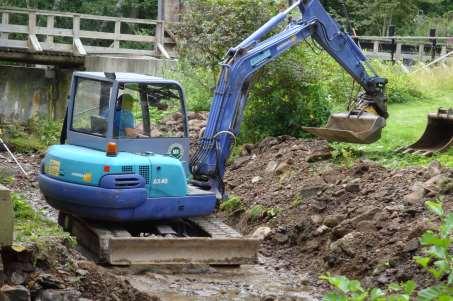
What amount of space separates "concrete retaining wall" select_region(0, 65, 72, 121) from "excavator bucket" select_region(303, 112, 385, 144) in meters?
13.5

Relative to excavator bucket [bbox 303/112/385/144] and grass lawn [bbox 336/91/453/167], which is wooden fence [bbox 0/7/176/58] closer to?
grass lawn [bbox 336/91/453/167]

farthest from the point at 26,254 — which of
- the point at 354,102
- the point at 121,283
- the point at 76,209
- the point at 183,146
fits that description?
the point at 354,102

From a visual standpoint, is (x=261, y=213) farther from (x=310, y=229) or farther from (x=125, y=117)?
(x=125, y=117)

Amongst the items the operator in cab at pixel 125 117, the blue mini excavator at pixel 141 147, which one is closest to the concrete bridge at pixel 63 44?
A: the blue mini excavator at pixel 141 147

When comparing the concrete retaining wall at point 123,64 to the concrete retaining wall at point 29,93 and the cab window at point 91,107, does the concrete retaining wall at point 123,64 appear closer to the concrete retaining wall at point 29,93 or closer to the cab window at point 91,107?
the concrete retaining wall at point 29,93

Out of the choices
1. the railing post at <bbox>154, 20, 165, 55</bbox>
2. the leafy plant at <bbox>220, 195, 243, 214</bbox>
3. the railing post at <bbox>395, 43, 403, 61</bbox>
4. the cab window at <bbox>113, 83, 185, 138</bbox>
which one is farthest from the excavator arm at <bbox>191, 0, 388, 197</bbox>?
the railing post at <bbox>154, 20, 165, 55</bbox>

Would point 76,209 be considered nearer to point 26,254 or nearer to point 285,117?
point 26,254

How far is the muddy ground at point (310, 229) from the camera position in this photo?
35.7 feet

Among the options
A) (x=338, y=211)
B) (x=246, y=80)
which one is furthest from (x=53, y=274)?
(x=246, y=80)

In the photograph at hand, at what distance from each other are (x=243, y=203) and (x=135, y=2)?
3127 cm

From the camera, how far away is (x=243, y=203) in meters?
15.1

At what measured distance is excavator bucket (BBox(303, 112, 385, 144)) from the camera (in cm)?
1485

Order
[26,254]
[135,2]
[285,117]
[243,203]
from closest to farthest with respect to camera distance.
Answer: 1. [26,254]
2. [243,203]
3. [285,117]
4. [135,2]

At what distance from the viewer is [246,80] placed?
45.2ft
